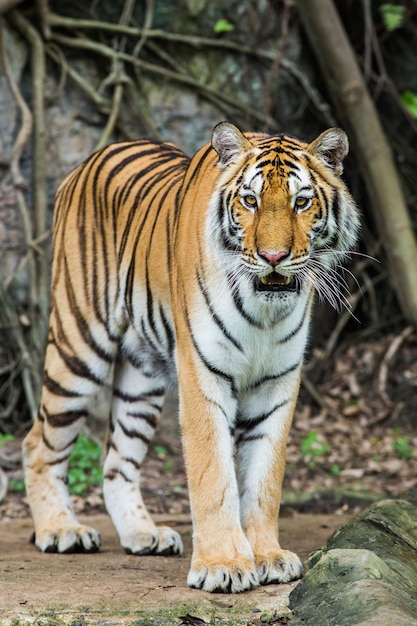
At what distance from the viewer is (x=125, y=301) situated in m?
4.08

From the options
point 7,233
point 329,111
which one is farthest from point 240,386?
point 329,111

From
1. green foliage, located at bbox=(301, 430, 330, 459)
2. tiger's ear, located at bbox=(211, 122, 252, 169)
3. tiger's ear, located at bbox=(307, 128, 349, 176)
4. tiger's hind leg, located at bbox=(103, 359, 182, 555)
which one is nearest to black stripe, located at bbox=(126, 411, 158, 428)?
tiger's hind leg, located at bbox=(103, 359, 182, 555)

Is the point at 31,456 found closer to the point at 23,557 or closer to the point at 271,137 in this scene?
the point at 23,557

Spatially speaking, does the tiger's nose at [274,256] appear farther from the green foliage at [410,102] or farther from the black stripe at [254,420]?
the green foliage at [410,102]

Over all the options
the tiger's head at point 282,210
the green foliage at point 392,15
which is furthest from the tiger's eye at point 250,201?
the green foliage at point 392,15

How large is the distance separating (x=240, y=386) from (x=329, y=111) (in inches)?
177

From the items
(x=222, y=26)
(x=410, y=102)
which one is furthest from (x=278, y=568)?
(x=410, y=102)

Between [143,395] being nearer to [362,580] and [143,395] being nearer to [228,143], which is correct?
[228,143]

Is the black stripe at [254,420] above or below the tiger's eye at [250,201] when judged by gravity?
below

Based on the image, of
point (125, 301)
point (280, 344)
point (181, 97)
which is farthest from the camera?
point (181, 97)

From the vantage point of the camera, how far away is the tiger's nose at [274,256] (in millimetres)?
2938

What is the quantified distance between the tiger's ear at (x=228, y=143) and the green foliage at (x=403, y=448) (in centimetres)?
362

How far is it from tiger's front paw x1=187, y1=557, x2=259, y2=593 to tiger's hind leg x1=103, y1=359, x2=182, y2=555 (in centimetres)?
104

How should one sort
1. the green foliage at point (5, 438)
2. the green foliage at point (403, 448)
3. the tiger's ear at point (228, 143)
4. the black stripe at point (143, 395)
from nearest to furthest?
the tiger's ear at point (228, 143), the black stripe at point (143, 395), the green foliage at point (5, 438), the green foliage at point (403, 448)
